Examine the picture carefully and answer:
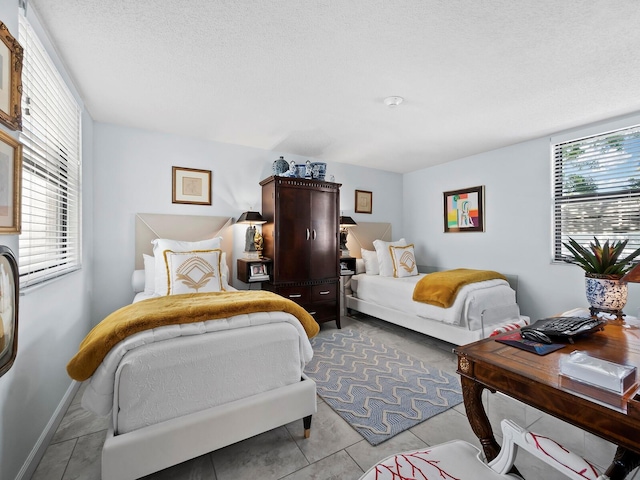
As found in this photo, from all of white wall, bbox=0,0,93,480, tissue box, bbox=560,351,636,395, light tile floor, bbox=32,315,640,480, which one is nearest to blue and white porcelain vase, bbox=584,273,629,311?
light tile floor, bbox=32,315,640,480

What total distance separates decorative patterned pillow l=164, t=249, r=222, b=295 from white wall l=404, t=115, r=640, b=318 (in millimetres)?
3532

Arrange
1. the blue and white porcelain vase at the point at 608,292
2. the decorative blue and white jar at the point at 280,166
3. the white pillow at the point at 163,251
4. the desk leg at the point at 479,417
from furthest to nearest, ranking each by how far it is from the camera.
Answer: the decorative blue and white jar at the point at 280,166, the white pillow at the point at 163,251, the blue and white porcelain vase at the point at 608,292, the desk leg at the point at 479,417

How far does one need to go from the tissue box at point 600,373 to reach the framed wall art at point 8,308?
6.94 ft

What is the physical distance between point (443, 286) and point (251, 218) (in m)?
2.33

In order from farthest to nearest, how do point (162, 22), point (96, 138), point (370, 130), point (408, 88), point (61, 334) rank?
point (370, 130) → point (96, 138) → point (408, 88) → point (61, 334) → point (162, 22)

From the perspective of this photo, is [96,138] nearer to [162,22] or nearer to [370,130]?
[162,22]

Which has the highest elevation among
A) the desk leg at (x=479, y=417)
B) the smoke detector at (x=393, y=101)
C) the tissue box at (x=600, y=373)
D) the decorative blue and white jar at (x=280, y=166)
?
the smoke detector at (x=393, y=101)

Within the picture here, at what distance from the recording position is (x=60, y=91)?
2.06 metres

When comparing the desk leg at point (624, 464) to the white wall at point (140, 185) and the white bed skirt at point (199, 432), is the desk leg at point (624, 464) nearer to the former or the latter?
the white bed skirt at point (199, 432)

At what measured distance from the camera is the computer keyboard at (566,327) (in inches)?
54.1

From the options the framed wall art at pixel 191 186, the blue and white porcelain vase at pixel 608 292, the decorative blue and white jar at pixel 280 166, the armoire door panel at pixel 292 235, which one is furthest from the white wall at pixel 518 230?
the framed wall art at pixel 191 186

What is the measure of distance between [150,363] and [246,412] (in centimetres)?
57

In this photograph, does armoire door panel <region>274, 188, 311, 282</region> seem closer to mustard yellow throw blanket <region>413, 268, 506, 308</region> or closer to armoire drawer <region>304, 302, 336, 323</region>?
armoire drawer <region>304, 302, 336, 323</region>

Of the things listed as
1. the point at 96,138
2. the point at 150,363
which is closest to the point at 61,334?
the point at 150,363
